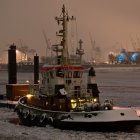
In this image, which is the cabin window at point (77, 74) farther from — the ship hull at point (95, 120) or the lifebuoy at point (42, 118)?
the lifebuoy at point (42, 118)

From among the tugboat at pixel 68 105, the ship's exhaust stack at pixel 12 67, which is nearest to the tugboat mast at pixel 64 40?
the tugboat at pixel 68 105

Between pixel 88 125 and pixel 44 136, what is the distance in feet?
9.93

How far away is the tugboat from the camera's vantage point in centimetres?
2916

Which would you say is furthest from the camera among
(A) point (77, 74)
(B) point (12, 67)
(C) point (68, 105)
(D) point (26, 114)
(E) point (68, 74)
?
(B) point (12, 67)

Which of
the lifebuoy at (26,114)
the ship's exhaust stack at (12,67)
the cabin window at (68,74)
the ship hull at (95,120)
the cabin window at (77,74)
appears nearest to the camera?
the ship hull at (95,120)

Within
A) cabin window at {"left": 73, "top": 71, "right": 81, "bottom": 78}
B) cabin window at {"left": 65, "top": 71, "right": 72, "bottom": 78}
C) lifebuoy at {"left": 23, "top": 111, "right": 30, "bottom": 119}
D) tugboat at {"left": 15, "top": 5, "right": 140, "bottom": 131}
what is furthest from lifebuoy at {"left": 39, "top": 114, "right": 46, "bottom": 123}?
cabin window at {"left": 73, "top": 71, "right": 81, "bottom": 78}

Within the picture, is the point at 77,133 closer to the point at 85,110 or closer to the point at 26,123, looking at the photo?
the point at 85,110

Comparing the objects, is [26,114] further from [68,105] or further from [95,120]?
[95,120]

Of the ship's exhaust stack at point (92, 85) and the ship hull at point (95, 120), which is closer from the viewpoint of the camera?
the ship hull at point (95, 120)

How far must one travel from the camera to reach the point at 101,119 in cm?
2889

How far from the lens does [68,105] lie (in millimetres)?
30688

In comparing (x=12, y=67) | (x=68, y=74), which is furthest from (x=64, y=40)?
(x=12, y=67)

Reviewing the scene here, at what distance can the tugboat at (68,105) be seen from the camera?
1148 inches

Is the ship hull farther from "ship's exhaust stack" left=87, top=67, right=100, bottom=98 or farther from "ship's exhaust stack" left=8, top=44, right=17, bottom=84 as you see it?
"ship's exhaust stack" left=8, top=44, right=17, bottom=84
